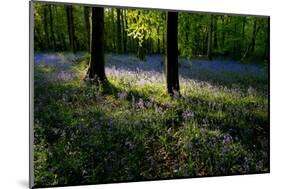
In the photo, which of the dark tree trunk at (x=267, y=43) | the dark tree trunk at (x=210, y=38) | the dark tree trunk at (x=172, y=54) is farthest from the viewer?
the dark tree trunk at (x=267, y=43)

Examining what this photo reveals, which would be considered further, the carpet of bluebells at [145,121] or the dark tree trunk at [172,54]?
the dark tree trunk at [172,54]

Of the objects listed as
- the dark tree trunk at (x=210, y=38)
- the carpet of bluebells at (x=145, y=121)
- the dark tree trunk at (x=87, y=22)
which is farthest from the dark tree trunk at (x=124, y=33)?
the dark tree trunk at (x=210, y=38)

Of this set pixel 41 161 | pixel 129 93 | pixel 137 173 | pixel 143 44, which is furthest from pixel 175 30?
pixel 41 161

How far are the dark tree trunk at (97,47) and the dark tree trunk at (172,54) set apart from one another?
0.51 meters

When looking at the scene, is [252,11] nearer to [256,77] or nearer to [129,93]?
[256,77]

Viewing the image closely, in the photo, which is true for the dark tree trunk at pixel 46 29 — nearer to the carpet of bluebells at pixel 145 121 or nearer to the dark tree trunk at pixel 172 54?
the carpet of bluebells at pixel 145 121

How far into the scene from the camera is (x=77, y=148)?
12.4ft

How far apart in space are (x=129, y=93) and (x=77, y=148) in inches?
21.8

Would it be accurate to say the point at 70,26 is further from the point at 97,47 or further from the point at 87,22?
the point at 97,47

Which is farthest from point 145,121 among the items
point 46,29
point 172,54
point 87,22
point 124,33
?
point 46,29

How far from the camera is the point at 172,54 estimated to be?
4078 mm

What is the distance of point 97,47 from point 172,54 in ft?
1.92

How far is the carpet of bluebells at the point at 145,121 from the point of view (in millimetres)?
3738

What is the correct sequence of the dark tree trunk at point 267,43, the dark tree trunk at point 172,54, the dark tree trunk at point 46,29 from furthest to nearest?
the dark tree trunk at point 267,43, the dark tree trunk at point 172,54, the dark tree trunk at point 46,29
